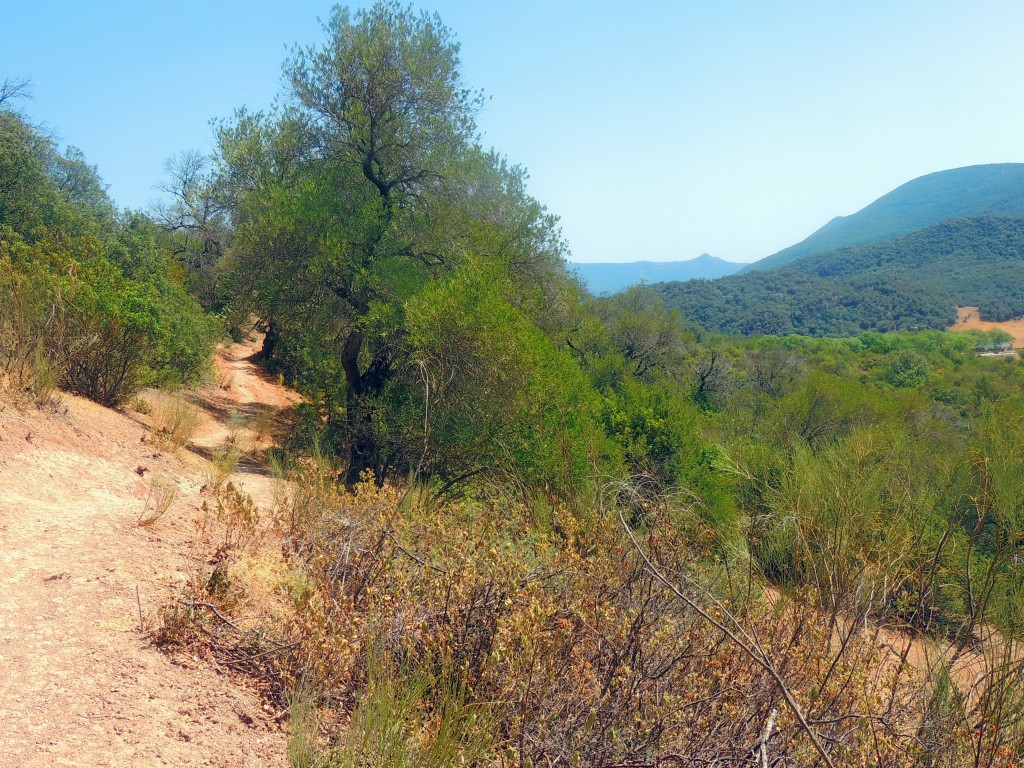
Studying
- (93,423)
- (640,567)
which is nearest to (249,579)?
(640,567)

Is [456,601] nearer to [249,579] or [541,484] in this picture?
[249,579]

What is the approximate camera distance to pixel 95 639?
9.52 feet

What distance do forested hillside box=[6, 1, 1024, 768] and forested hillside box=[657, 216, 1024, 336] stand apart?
53206 mm

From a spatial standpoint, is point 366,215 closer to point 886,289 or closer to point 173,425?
point 173,425

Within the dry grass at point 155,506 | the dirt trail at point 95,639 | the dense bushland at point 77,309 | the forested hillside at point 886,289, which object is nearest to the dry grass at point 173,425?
the dense bushland at point 77,309

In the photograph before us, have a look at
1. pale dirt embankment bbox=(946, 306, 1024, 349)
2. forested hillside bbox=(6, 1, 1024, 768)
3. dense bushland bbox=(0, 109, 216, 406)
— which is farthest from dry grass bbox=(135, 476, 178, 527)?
pale dirt embankment bbox=(946, 306, 1024, 349)

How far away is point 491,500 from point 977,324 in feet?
270

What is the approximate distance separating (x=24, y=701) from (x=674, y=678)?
103 inches

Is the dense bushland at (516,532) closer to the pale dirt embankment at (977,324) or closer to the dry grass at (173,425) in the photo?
the dry grass at (173,425)

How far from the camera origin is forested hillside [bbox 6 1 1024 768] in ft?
8.40

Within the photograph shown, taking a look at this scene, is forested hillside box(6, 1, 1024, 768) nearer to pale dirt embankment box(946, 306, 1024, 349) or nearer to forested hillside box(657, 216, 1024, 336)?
forested hillside box(657, 216, 1024, 336)

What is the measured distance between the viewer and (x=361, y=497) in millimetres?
4676

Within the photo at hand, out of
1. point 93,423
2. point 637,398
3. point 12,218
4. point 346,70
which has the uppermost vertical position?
point 346,70

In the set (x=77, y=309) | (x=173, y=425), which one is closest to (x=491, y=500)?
(x=173, y=425)
